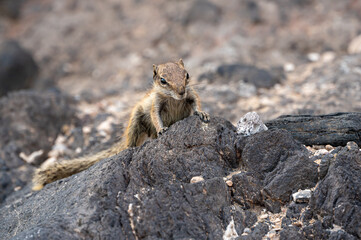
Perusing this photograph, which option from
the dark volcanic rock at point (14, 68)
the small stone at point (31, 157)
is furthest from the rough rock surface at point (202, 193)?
the dark volcanic rock at point (14, 68)

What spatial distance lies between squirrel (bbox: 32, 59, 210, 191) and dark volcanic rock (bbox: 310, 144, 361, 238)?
118 cm

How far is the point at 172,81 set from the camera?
12.7 feet

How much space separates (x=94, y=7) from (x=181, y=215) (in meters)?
10.1

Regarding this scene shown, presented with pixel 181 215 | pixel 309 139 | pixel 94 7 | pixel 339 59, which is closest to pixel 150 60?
pixel 94 7

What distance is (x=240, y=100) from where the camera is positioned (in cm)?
714

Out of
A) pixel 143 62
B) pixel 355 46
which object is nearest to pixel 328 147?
pixel 355 46

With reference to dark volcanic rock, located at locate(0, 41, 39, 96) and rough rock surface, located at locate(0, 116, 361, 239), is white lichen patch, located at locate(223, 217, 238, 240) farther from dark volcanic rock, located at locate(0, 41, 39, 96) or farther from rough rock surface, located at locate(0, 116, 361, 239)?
dark volcanic rock, located at locate(0, 41, 39, 96)

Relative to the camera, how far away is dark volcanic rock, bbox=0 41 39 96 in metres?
9.34

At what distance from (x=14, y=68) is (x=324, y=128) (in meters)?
7.56

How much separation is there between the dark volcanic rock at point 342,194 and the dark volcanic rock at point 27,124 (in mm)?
4177

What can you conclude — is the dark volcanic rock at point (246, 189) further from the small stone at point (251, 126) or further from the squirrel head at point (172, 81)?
the squirrel head at point (172, 81)

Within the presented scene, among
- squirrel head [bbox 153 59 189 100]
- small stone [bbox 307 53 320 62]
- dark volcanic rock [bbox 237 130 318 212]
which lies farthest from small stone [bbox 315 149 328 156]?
small stone [bbox 307 53 320 62]

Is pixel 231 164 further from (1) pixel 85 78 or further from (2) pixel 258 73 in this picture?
(1) pixel 85 78

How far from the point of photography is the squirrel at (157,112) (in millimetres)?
3875
